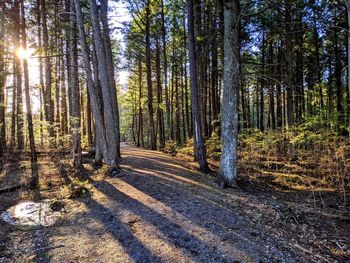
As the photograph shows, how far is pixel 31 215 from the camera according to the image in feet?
17.9

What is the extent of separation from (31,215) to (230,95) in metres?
5.70

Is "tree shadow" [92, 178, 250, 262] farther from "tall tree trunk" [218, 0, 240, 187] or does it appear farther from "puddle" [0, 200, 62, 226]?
"tall tree trunk" [218, 0, 240, 187]

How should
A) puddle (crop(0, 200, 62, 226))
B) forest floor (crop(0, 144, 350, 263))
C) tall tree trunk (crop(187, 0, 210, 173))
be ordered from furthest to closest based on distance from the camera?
tall tree trunk (crop(187, 0, 210, 173)), puddle (crop(0, 200, 62, 226)), forest floor (crop(0, 144, 350, 263))

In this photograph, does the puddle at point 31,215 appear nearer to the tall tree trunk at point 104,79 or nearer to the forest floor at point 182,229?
the forest floor at point 182,229

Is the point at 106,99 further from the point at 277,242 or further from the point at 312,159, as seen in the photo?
the point at 312,159

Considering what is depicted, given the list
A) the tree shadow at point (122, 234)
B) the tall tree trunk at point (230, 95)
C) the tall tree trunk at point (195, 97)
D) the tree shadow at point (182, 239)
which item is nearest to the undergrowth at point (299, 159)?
the tall tree trunk at point (195, 97)

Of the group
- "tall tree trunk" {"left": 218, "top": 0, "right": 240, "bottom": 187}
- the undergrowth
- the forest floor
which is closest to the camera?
the forest floor

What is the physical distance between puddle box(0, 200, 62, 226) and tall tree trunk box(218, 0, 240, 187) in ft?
14.2

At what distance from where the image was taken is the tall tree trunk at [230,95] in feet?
22.3

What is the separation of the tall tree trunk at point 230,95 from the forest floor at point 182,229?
2.05ft

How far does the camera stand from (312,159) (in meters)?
8.92

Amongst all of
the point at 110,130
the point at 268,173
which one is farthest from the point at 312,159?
the point at 110,130

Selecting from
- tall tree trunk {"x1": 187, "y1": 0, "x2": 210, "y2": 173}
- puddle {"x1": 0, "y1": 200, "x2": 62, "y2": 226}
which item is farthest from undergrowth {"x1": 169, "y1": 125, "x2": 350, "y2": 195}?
puddle {"x1": 0, "y1": 200, "x2": 62, "y2": 226}

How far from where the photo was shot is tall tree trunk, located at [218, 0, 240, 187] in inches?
267
